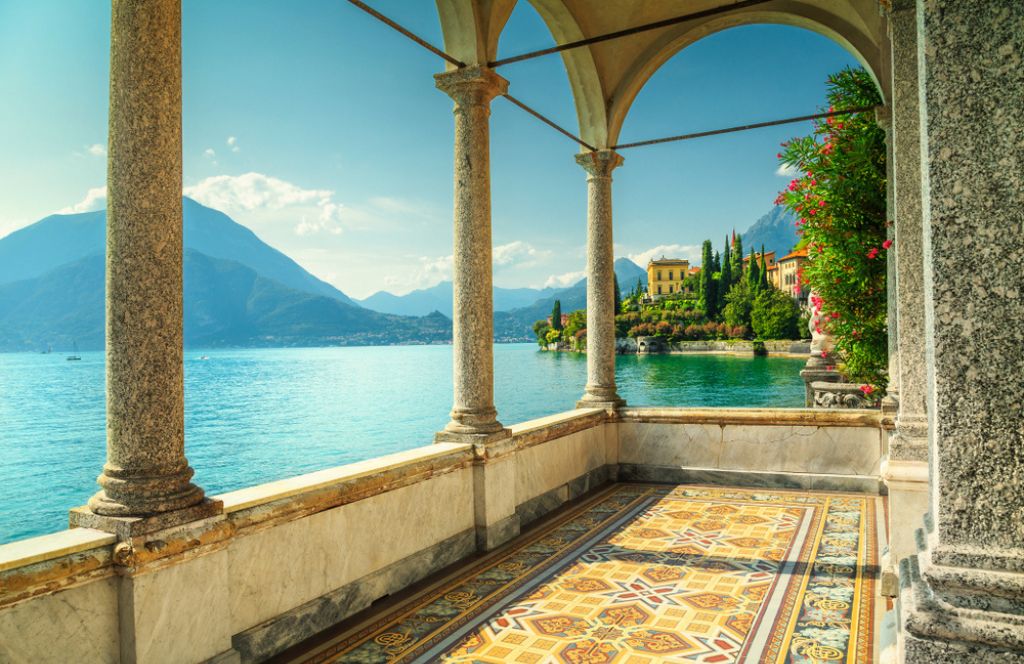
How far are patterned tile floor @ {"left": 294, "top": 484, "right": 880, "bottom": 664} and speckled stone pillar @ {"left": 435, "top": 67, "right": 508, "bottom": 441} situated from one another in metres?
1.20

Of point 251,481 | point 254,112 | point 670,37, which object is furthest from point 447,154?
point 670,37

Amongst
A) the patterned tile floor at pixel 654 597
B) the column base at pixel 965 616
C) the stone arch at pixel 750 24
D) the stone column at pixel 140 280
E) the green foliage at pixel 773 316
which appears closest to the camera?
the column base at pixel 965 616

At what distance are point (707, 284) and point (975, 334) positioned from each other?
82.1 meters

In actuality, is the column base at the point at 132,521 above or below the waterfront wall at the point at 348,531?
above

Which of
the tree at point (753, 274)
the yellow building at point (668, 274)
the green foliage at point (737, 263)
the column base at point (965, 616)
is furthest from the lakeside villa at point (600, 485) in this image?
the yellow building at point (668, 274)

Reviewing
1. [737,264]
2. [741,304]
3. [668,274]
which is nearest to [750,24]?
[741,304]

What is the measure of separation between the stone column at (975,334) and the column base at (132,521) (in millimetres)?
2961

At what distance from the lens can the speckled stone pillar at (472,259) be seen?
600 cm

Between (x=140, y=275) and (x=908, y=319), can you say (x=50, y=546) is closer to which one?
(x=140, y=275)

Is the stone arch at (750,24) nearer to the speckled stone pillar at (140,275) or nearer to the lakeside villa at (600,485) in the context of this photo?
the lakeside villa at (600,485)

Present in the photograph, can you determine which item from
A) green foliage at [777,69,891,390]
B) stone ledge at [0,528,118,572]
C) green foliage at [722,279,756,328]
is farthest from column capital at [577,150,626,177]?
green foliage at [722,279,756,328]

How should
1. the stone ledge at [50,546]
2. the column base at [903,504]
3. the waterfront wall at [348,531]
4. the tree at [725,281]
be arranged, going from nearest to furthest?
the stone ledge at [50,546] → the waterfront wall at [348,531] → the column base at [903,504] → the tree at [725,281]

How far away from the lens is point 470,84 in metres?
6.03

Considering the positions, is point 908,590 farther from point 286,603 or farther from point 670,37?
point 670,37
